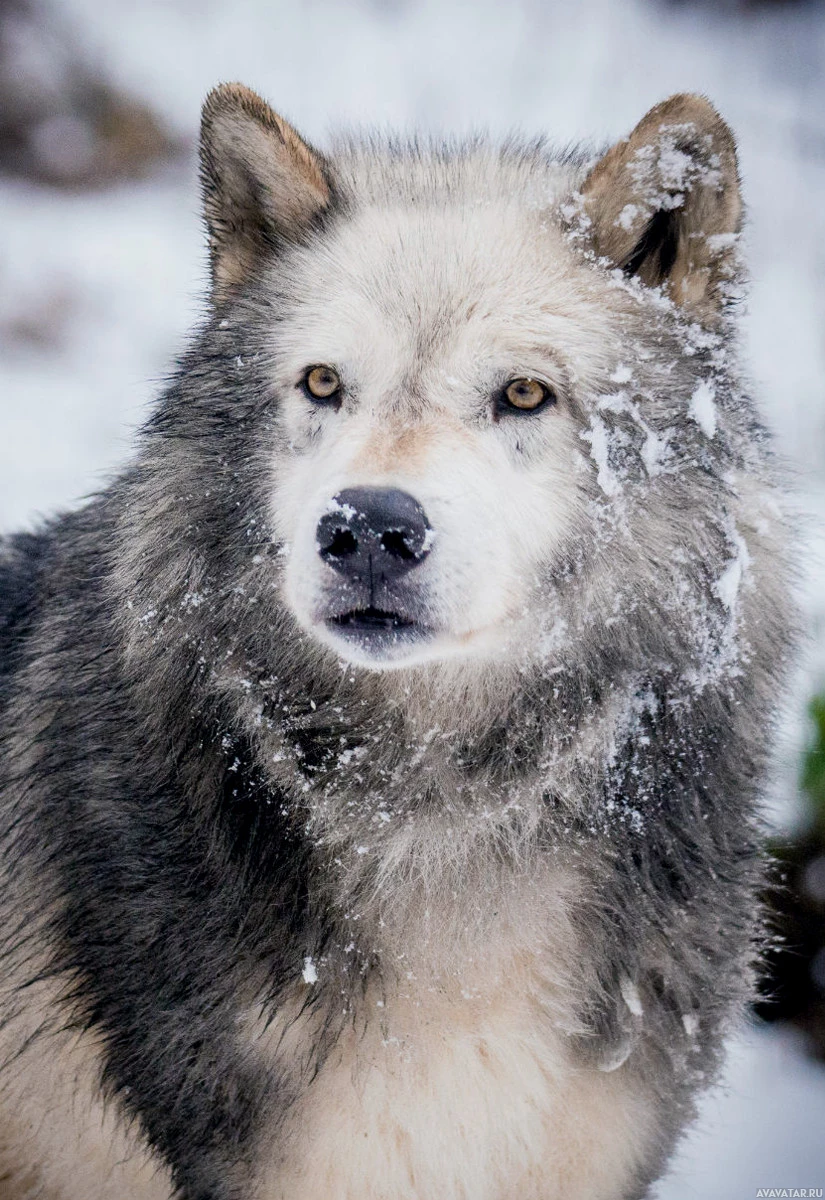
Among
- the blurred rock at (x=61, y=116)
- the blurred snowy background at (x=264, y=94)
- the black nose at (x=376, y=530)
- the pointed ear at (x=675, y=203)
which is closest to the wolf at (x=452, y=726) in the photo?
the pointed ear at (x=675, y=203)

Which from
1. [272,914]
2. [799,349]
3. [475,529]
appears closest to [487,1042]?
[272,914]

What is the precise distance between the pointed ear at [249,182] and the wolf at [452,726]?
1 centimetres

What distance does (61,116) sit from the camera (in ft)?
27.0

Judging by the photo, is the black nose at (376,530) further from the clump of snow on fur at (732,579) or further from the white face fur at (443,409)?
the clump of snow on fur at (732,579)

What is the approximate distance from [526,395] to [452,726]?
64cm

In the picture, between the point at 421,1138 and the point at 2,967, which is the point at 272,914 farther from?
the point at 2,967

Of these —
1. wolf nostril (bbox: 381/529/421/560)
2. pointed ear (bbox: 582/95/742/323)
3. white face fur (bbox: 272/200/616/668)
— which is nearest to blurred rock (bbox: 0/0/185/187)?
white face fur (bbox: 272/200/616/668)

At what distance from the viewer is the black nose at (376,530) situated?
1719 millimetres

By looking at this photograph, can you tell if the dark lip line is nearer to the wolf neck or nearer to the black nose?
the black nose

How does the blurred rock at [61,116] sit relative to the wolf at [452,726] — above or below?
above

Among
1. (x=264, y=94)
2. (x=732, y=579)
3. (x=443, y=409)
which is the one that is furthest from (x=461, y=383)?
(x=264, y=94)

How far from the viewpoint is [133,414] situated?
6.27 m

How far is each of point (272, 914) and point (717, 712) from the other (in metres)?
0.93

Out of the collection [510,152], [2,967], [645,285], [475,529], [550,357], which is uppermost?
[510,152]
